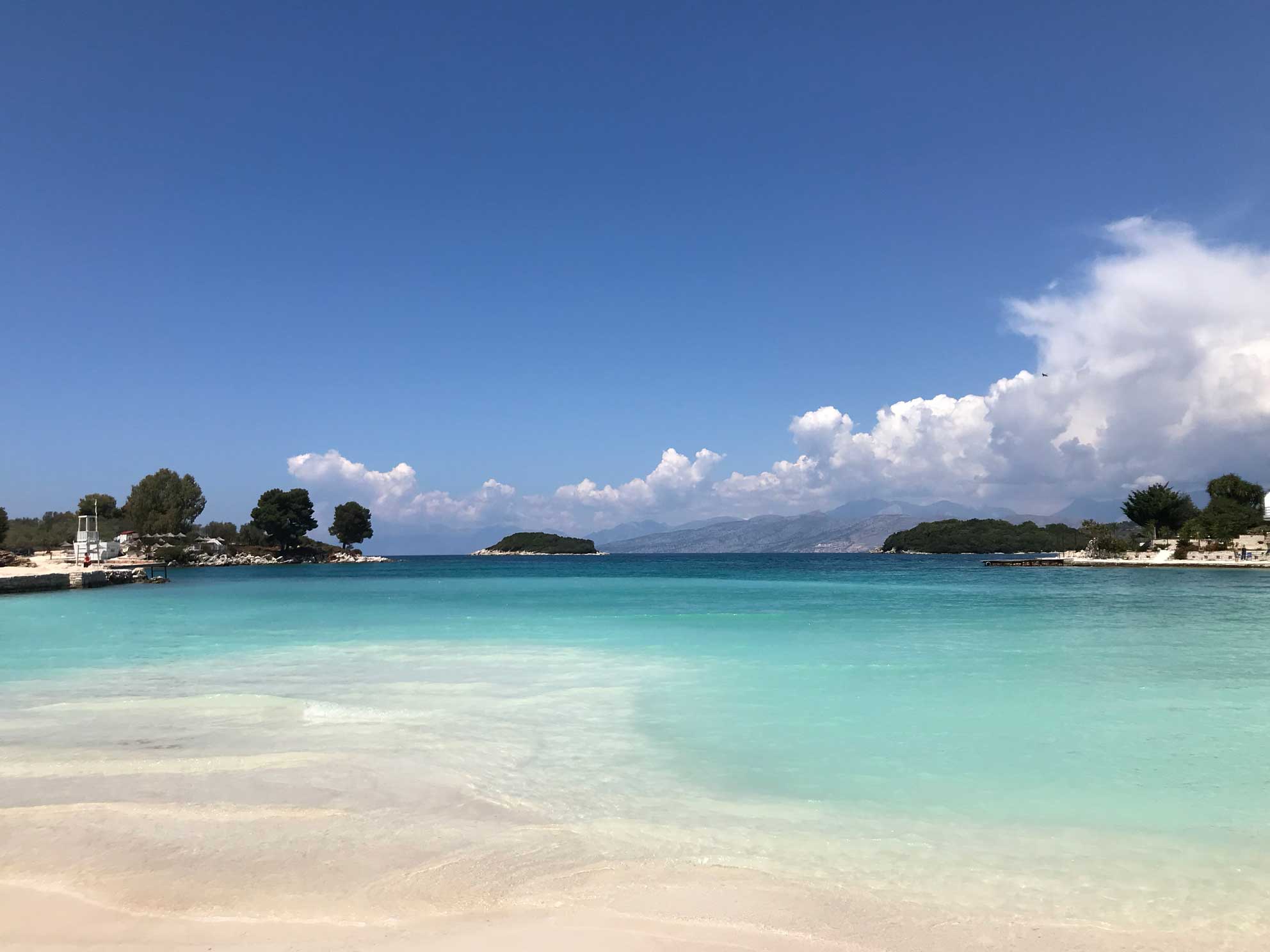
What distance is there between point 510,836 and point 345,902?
4.72 feet

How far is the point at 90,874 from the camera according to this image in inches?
190

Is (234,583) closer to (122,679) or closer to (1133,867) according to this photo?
(122,679)

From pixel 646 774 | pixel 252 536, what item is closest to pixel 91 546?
pixel 252 536

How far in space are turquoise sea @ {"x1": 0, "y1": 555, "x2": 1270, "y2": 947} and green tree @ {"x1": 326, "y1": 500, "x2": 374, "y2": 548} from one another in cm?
11641

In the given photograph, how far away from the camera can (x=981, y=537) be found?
576ft

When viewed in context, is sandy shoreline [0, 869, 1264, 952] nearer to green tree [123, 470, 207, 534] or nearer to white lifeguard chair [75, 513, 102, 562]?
white lifeguard chair [75, 513, 102, 562]

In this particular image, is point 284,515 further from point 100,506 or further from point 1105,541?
point 1105,541

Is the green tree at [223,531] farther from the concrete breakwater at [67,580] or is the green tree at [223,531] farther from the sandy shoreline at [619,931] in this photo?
the sandy shoreline at [619,931]

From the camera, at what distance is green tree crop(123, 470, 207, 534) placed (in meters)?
98.2

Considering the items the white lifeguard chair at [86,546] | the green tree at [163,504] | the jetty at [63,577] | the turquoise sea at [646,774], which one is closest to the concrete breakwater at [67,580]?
the jetty at [63,577]

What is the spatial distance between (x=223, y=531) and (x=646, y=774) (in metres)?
126

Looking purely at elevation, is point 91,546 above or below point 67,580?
above

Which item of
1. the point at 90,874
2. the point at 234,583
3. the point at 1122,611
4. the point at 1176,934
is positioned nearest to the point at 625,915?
the point at 1176,934

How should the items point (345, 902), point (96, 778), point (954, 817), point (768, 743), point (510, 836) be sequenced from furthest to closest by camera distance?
point (768, 743) → point (96, 778) → point (954, 817) → point (510, 836) → point (345, 902)
